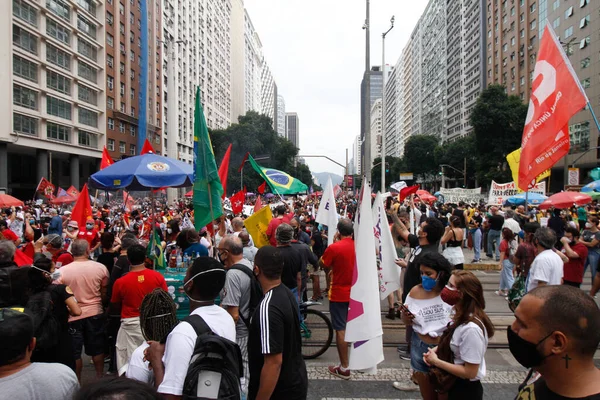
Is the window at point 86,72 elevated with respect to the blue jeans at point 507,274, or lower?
elevated

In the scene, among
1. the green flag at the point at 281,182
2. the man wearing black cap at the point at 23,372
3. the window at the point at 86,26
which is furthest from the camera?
the window at the point at 86,26

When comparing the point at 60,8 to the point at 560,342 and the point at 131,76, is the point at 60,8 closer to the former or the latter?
the point at 131,76

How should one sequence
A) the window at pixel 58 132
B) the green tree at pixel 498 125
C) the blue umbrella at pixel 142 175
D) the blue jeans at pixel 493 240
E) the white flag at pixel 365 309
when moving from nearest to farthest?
the white flag at pixel 365 309, the blue umbrella at pixel 142 175, the blue jeans at pixel 493 240, the window at pixel 58 132, the green tree at pixel 498 125

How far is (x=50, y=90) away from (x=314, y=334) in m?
40.7

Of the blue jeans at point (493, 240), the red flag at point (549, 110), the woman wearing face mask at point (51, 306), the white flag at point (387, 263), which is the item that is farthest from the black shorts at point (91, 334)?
the blue jeans at point (493, 240)

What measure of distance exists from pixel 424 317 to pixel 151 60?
205 feet

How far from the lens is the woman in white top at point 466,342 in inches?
117

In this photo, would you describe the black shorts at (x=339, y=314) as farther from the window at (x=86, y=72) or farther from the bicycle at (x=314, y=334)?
the window at (x=86, y=72)

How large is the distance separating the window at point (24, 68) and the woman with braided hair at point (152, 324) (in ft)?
131

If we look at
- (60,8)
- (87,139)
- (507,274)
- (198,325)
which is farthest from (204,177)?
(87,139)

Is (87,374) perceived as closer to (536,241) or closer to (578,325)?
(578,325)

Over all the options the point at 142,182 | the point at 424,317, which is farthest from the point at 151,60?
the point at 424,317

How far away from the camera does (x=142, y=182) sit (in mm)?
6637

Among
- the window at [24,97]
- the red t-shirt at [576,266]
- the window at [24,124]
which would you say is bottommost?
the red t-shirt at [576,266]
